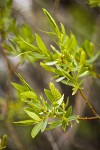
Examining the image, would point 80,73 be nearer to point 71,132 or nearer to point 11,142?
point 71,132

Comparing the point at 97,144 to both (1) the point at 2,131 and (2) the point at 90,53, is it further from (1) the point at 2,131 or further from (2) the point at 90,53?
(2) the point at 90,53

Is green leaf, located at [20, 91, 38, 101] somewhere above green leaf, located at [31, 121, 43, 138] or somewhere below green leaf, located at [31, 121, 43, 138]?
above

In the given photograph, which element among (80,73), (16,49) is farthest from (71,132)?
(80,73)

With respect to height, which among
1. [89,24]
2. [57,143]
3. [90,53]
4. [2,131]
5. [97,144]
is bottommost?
[97,144]

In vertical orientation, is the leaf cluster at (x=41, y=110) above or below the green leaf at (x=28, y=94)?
below

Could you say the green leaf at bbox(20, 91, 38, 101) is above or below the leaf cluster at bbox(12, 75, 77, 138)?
above

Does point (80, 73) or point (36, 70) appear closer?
point (80, 73)

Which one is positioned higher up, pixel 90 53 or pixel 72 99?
pixel 90 53

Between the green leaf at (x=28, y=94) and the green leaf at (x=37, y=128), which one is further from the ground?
the green leaf at (x=28, y=94)

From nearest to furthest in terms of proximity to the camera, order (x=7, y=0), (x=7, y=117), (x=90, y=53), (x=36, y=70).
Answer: (x=90, y=53) < (x=7, y=0) < (x=7, y=117) < (x=36, y=70)

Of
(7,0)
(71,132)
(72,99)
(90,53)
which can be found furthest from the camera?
(72,99)
